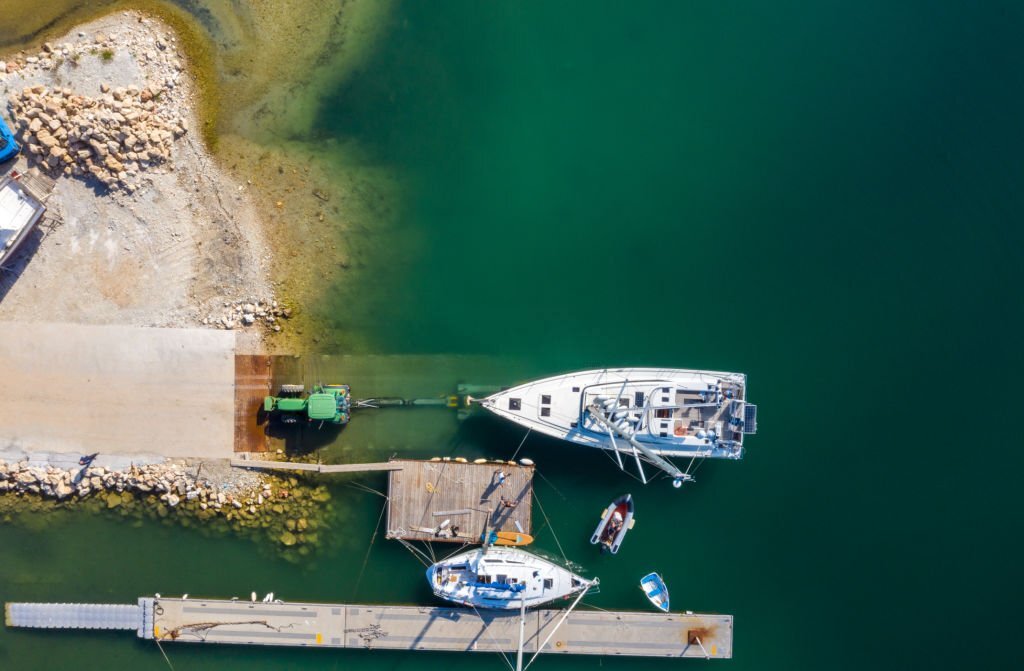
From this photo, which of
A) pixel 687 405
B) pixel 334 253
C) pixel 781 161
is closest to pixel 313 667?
pixel 334 253

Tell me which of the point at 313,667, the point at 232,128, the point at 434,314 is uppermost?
the point at 232,128

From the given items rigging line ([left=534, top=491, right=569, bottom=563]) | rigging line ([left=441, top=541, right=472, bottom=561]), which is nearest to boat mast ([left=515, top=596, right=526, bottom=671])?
rigging line ([left=534, top=491, right=569, bottom=563])

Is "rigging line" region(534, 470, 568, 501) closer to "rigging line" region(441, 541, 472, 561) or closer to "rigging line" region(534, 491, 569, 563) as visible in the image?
"rigging line" region(534, 491, 569, 563)

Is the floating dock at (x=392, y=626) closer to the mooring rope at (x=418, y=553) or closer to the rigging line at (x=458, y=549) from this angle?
the mooring rope at (x=418, y=553)

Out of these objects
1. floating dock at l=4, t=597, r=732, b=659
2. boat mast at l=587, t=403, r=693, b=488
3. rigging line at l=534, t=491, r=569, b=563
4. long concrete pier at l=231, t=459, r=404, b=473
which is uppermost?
boat mast at l=587, t=403, r=693, b=488

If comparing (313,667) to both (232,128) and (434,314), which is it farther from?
(232,128)

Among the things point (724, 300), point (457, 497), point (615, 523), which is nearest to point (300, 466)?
point (457, 497)
